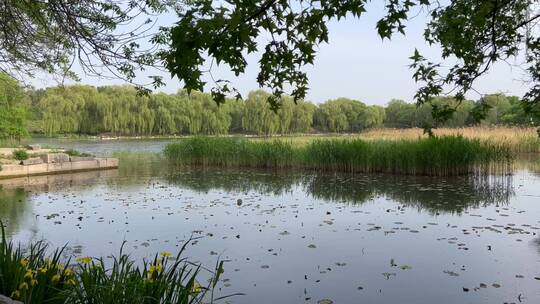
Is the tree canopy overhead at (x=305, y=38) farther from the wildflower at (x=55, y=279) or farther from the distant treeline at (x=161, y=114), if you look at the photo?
the distant treeline at (x=161, y=114)

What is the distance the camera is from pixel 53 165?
1662cm

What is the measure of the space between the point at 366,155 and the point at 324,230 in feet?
27.8

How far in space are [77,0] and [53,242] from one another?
3244 millimetres

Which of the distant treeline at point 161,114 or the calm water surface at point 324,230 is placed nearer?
the calm water surface at point 324,230

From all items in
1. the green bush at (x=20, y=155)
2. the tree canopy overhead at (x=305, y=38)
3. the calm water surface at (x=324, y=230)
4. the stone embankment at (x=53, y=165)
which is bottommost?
the calm water surface at (x=324, y=230)

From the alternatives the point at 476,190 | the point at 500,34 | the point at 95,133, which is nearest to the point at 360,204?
the point at 476,190

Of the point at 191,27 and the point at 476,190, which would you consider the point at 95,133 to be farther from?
the point at 191,27

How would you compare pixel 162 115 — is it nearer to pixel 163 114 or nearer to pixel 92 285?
pixel 163 114

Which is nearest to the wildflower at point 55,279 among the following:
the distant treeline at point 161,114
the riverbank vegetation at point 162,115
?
the distant treeline at point 161,114

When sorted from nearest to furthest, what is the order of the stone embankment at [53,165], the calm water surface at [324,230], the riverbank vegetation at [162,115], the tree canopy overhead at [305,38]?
1. the tree canopy overhead at [305,38]
2. the calm water surface at [324,230]
3. the stone embankment at [53,165]
4. the riverbank vegetation at [162,115]

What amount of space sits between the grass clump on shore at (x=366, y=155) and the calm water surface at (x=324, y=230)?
924 millimetres

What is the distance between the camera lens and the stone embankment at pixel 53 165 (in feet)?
50.2

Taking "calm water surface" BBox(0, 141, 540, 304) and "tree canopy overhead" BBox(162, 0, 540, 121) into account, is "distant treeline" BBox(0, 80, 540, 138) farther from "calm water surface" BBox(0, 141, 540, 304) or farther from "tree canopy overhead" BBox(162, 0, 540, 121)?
"tree canopy overhead" BBox(162, 0, 540, 121)

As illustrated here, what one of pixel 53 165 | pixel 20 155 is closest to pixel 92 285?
pixel 53 165
